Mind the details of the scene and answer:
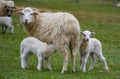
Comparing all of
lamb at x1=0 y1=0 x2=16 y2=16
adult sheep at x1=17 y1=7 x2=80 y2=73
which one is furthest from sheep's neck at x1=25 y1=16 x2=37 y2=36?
lamb at x1=0 y1=0 x2=16 y2=16

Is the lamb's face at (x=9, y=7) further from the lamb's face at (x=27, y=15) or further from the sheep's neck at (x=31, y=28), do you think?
the lamb's face at (x=27, y=15)

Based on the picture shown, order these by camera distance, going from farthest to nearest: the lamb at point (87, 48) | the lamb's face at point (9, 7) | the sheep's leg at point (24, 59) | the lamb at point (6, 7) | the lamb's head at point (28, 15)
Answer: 1. the lamb at point (6, 7)
2. the lamb's face at point (9, 7)
3. the lamb's head at point (28, 15)
4. the lamb at point (87, 48)
5. the sheep's leg at point (24, 59)

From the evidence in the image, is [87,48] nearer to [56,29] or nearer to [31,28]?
[56,29]

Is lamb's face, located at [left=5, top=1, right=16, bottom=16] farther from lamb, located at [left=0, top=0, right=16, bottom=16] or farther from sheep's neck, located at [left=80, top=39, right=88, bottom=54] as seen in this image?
sheep's neck, located at [left=80, top=39, right=88, bottom=54]

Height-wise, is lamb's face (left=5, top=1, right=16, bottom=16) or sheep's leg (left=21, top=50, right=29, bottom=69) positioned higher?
lamb's face (left=5, top=1, right=16, bottom=16)

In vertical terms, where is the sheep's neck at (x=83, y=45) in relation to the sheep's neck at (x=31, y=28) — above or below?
below

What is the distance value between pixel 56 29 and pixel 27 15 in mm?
1135

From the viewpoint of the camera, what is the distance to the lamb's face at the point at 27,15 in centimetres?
1381

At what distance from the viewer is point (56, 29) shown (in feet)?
43.5

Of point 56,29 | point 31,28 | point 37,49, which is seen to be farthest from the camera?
point 31,28

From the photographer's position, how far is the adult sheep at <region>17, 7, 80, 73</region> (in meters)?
13.1

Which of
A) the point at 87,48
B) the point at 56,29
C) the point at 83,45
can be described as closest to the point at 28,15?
the point at 56,29

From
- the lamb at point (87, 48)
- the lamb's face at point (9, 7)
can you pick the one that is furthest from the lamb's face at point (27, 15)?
the lamb's face at point (9, 7)

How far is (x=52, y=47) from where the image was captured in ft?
43.1
